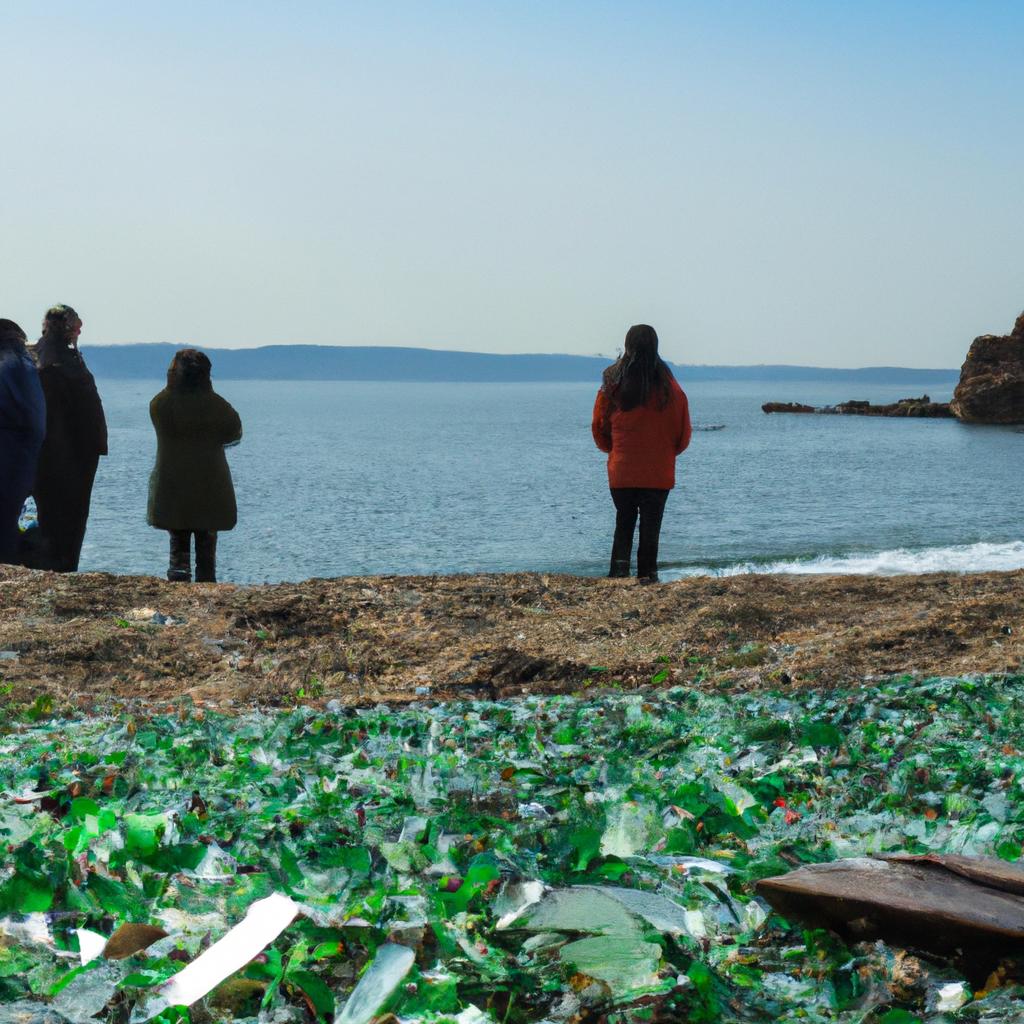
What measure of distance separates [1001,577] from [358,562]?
39.8ft

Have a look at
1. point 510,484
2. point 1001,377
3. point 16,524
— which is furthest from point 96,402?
point 1001,377

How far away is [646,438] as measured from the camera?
8461 millimetres

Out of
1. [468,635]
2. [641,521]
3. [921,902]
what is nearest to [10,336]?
[468,635]

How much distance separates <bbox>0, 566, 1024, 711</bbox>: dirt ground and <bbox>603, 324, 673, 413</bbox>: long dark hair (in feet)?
4.48

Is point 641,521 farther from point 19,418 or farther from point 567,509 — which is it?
point 567,509

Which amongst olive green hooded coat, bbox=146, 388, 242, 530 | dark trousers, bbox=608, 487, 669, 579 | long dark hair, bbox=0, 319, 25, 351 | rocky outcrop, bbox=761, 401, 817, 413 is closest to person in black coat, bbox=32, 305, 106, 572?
long dark hair, bbox=0, 319, 25, 351

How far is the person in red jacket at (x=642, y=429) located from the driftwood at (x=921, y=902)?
5.36 meters

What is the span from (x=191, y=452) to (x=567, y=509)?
21.2 metres

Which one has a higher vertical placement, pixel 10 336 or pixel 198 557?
pixel 10 336

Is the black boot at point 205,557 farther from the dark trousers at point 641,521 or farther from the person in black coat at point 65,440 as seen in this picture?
the dark trousers at point 641,521

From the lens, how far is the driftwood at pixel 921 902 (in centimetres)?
267

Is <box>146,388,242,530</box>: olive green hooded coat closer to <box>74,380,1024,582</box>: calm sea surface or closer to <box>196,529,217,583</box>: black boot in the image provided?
<box>196,529,217,583</box>: black boot

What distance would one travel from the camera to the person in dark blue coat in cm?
831

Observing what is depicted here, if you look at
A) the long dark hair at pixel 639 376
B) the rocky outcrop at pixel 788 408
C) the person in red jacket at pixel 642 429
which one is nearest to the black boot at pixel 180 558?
the person in red jacket at pixel 642 429
